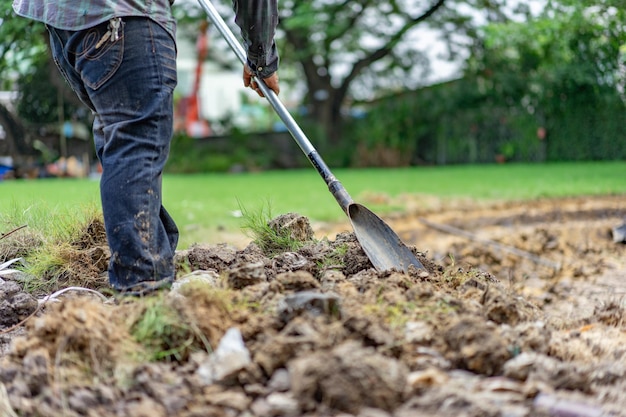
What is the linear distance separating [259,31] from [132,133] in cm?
72

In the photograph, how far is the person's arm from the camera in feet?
9.26

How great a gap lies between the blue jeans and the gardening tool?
709 millimetres

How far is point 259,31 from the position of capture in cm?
288

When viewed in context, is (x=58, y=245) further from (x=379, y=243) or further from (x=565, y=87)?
(x=565, y=87)

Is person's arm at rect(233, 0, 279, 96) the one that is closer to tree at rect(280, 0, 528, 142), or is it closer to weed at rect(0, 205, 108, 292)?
weed at rect(0, 205, 108, 292)

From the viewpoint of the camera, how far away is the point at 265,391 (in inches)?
68.3

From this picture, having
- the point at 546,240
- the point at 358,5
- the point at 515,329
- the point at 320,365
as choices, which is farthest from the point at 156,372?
the point at 358,5

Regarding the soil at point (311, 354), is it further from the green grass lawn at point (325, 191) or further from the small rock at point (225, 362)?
the green grass lawn at point (325, 191)

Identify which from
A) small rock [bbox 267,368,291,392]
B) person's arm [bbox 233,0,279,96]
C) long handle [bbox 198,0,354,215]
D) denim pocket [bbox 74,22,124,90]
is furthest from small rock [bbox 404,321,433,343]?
person's arm [bbox 233,0,279,96]

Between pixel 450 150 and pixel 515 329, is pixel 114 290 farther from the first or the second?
pixel 450 150

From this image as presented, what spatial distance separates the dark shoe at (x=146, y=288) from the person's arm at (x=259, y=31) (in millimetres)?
1058

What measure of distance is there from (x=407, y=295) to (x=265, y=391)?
0.69 meters

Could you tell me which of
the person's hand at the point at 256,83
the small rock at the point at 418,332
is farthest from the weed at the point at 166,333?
the person's hand at the point at 256,83

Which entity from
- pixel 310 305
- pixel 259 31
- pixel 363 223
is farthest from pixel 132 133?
pixel 363 223
